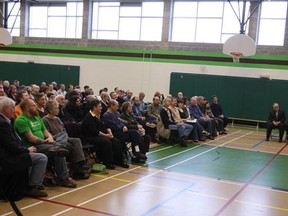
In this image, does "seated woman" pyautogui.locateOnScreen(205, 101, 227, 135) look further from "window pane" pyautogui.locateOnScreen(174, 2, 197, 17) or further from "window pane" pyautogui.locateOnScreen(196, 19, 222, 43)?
"window pane" pyautogui.locateOnScreen(174, 2, 197, 17)

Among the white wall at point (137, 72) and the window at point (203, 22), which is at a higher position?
the window at point (203, 22)

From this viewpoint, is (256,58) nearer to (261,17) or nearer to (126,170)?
(261,17)

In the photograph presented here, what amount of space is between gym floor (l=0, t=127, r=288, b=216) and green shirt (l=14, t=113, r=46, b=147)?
32.0 inches

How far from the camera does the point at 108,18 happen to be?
18469mm

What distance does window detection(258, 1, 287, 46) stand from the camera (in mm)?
15312

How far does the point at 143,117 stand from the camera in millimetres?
9930

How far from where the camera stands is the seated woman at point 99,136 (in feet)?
20.8

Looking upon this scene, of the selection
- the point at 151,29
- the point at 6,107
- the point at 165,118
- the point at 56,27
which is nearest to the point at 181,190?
the point at 6,107

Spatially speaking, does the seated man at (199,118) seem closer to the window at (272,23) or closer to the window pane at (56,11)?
the window at (272,23)

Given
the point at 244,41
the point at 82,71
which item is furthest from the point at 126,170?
the point at 82,71

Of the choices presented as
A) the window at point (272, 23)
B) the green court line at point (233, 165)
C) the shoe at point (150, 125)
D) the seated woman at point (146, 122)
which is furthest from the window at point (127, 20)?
the green court line at point (233, 165)

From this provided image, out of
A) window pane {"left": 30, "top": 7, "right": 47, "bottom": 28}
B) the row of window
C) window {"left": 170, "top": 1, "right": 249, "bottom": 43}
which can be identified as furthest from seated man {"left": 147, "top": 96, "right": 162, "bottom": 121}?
window pane {"left": 30, "top": 7, "right": 47, "bottom": 28}

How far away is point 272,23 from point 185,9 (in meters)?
4.02

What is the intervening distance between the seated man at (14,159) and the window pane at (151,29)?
525 inches
